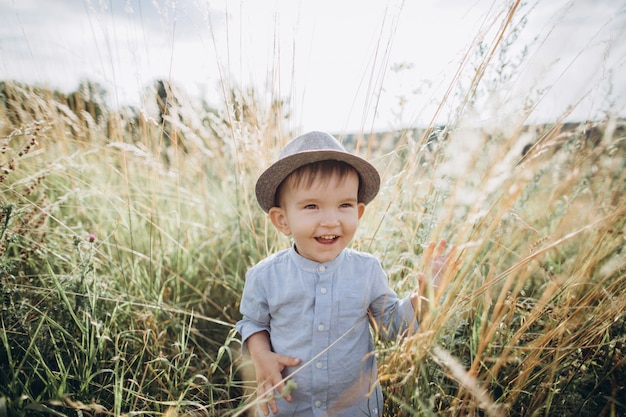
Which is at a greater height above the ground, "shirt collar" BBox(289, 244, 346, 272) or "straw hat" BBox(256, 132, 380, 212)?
"straw hat" BBox(256, 132, 380, 212)

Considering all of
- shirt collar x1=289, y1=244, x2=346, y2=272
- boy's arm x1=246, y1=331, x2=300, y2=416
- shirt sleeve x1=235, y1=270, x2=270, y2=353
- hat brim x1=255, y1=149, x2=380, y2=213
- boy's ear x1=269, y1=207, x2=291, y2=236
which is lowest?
boy's arm x1=246, y1=331, x2=300, y2=416

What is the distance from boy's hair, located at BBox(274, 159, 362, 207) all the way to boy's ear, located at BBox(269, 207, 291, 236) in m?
0.14

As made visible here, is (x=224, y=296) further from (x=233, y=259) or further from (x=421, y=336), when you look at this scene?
(x=421, y=336)

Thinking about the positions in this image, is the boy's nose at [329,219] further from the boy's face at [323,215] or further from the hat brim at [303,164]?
the hat brim at [303,164]

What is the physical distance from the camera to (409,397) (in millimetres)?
1254

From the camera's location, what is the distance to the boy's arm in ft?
4.46

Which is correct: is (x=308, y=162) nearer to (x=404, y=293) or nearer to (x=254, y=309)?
(x=254, y=309)

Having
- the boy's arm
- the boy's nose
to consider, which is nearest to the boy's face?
the boy's nose

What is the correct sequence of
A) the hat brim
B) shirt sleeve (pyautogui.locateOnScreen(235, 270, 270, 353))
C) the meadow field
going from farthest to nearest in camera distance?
shirt sleeve (pyautogui.locateOnScreen(235, 270, 270, 353)) < the hat brim < the meadow field

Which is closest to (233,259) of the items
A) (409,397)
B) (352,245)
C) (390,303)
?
(352,245)

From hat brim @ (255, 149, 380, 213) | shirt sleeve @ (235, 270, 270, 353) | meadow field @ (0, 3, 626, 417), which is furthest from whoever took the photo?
shirt sleeve @ (235, 270, 270, 353)

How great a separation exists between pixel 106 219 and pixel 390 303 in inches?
86.3

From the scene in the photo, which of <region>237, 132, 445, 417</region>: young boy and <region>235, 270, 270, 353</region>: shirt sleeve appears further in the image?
<region>235, 270, 270, 353</region>: shirt sleeve

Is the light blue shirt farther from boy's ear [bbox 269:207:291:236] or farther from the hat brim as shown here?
the hat brim
